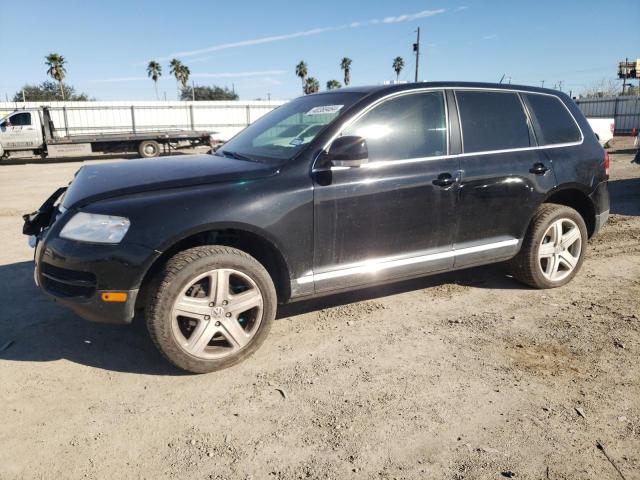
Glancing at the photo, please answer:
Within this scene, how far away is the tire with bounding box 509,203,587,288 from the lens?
14.0 ft

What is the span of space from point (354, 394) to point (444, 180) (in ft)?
5.76

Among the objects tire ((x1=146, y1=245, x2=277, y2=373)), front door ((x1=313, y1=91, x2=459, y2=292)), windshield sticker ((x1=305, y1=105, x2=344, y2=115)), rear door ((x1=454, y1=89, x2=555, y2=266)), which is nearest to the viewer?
tire ((x1=146, y1=245, x2=277, y2=373))

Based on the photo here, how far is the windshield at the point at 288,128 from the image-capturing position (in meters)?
3.49

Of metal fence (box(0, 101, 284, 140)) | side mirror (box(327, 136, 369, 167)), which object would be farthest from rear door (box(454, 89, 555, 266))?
metal fence (box(0, 101, 284, 140))

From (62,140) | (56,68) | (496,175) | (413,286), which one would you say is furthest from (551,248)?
(56,68)

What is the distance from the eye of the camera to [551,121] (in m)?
4.36

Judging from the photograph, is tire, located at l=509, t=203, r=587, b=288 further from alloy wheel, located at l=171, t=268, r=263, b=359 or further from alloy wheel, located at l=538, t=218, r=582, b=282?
alloy wheel, located at l=171, t=268, r=263, b=359

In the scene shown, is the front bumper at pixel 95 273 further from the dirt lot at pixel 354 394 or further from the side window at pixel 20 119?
the side window at pixel 20 119

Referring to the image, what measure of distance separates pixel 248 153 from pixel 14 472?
8.15ft

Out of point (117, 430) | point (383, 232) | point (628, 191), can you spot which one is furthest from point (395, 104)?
point (628, 191)

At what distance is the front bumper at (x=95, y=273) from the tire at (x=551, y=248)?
3155 millimetres

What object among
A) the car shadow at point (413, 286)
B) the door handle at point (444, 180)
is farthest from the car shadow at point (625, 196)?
the door handle at point (444, 180)

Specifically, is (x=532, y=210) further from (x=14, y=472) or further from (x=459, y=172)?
(x=14, y=472)

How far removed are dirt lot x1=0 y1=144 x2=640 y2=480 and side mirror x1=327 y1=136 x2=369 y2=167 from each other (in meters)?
1.28
